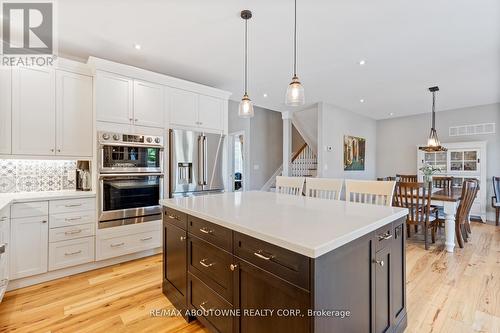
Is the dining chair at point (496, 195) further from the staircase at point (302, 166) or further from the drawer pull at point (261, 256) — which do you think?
the drawer pull at point (261, 256)

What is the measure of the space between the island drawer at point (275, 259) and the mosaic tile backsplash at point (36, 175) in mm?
2790

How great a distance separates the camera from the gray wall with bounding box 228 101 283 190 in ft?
19.5

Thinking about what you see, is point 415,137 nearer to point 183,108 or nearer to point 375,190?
point 375,190

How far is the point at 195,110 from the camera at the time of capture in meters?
3.62

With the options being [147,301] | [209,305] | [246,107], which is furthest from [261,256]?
[246,107]

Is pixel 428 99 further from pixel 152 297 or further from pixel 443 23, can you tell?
pixel 152 297

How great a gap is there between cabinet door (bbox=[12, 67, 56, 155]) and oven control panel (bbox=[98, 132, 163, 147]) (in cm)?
52

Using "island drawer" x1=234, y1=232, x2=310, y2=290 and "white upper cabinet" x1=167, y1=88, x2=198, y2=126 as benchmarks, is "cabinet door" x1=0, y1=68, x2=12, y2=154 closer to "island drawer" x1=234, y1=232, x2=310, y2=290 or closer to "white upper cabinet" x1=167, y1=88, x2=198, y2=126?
"white upper cabinet" x1=167, y1=88, x2=198, y2=126

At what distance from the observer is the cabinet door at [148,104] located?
3.08 m

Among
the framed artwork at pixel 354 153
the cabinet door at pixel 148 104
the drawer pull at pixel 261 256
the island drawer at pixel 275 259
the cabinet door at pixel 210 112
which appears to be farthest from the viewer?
the framed artwork at pixel 354 153

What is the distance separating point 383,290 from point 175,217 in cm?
153

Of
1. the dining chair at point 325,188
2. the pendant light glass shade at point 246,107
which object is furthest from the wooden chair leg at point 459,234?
the pendant light glass shade at point 246,107

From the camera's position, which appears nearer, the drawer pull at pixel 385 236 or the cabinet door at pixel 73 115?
the drawer pull at pixel 385 236

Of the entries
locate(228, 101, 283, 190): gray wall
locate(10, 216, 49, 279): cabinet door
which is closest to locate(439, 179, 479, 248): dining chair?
locate(228, 101, 283, 190): gray wall
